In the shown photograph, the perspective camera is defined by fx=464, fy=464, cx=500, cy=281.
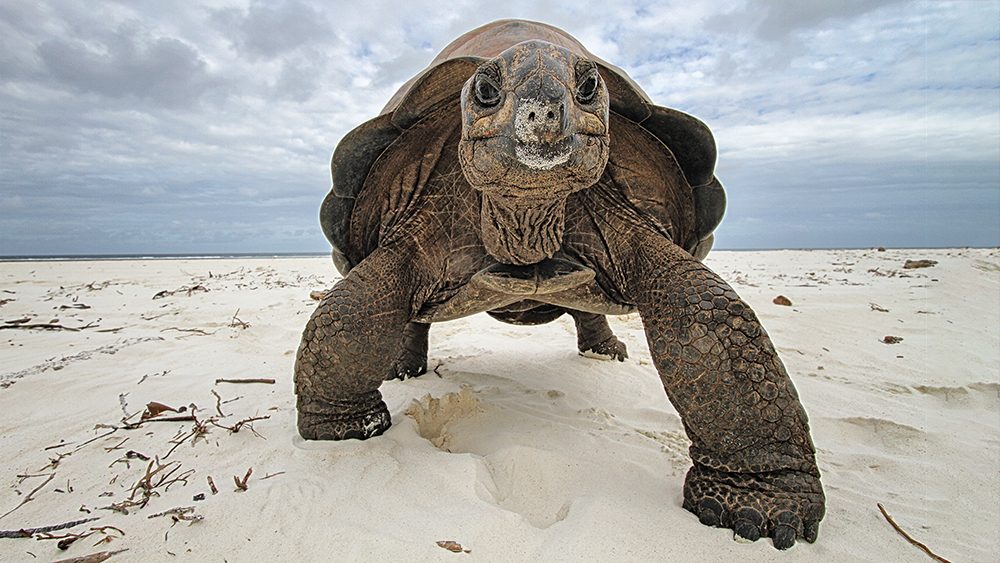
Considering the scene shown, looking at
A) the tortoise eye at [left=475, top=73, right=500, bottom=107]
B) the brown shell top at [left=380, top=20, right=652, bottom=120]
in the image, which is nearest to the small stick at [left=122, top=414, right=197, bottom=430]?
the brown shell top at [left=380, top=20, right=652, bottom=120]

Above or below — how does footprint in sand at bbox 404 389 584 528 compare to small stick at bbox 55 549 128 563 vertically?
below

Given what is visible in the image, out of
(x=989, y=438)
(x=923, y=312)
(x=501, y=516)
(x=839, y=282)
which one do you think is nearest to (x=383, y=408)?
(x=501, y=516)

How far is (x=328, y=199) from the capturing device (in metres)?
2.98

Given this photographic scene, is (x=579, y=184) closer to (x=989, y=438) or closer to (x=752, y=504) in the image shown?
(x=752, y=504)

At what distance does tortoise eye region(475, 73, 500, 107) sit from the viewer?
5.57 ft

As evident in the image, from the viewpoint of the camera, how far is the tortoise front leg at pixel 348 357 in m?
2.30

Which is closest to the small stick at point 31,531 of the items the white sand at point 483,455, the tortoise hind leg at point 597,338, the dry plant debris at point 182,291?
the white sand at point 483,455

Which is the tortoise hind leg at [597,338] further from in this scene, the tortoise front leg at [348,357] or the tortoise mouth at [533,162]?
the tortoise mouth at [533,162]

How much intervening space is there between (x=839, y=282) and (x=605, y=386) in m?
8.31

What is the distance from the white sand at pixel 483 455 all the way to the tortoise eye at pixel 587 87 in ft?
5.02

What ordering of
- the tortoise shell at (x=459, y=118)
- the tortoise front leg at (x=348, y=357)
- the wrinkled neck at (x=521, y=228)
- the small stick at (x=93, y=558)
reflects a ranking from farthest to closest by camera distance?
the tortoise shell at (x=459, y=118), the tortoise front leg at (x=348, y=357), the wrinkled neck at (x=521, y=228), the small stick at (x=93, y=558)

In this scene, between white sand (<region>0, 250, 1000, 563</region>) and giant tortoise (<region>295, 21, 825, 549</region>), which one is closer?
white sand (<region>0, 250, 1000, 563</region>)

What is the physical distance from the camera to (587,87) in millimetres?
1699

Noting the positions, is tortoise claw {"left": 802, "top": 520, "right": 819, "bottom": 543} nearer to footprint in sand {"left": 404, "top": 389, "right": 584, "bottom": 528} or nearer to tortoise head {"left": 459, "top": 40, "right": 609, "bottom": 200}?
footprint in sand {"left": 404, "top": 389, "right": 584, "bottom": 528}
